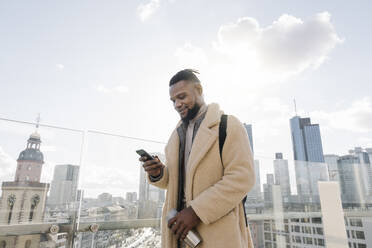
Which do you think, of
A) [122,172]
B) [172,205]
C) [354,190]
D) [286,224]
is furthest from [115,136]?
[354,190]

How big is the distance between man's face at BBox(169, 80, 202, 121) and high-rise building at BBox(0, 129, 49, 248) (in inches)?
55.1

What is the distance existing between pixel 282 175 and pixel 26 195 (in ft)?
10.6

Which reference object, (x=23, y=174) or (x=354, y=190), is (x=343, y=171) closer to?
(x=354, y=190)

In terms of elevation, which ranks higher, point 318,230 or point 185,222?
point 185,222

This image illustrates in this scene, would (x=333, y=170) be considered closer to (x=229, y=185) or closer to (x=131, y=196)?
(x=131, y=196)

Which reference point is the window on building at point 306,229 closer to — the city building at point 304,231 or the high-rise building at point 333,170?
the city building at point 304,231

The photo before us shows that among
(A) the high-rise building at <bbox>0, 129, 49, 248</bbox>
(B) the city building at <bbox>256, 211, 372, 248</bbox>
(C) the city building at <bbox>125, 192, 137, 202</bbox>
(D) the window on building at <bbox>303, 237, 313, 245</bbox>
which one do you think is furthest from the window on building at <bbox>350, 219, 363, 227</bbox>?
(A) the high-rise building at <bbox>0, 129, 49, 248</bbox>

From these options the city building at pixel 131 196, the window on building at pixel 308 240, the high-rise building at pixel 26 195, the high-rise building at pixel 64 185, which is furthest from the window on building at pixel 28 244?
the window on building at pixel 308 240

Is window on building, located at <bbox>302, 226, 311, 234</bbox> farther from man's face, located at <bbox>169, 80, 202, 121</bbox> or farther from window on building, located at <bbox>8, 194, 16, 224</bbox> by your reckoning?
window on building, located at <bbox>8, 194, 16, 224</bbox>

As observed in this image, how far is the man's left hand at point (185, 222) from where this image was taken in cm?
85

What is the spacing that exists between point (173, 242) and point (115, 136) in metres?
1.51

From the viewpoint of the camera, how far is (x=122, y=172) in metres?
2.13

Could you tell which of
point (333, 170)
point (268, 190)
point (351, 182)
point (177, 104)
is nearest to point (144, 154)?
point (177, 104)

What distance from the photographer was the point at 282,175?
320 cm
